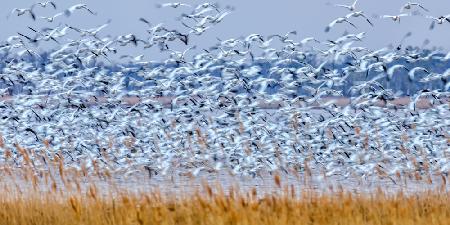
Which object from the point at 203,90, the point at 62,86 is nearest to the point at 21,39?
the point at 62,86

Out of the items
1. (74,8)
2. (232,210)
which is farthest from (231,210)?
(74,8)

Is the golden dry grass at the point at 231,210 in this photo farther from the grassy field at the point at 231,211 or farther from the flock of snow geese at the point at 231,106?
the flock of snow geese at the point at 231,106

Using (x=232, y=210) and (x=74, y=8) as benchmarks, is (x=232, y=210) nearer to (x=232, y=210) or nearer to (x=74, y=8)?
(x=232, y=210)

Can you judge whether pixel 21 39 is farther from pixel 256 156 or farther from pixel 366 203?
pixel 366 203

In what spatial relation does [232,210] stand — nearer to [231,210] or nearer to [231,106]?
[231,210]

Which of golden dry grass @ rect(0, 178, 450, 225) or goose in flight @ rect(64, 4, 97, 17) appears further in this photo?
goose in flight @ rect(64, 4, 97, 17)

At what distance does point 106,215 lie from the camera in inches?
593

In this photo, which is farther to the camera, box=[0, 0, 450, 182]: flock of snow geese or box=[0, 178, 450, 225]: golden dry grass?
box=[0, 0, 450, 182]: flock of snow geese

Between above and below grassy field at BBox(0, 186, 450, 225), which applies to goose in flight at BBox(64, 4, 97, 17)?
above

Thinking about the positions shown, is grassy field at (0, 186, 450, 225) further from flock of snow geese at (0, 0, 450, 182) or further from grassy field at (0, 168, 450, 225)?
flock of snow geese at (0, 0, 450, 182)

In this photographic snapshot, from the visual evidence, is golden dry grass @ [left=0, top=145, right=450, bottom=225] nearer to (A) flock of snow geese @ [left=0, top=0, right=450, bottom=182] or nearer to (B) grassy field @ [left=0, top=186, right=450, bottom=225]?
(B) grassy field @ [left=0, top=186, right=450, bottom=225]

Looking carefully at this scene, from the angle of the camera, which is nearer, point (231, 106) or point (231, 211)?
point (231, 211)

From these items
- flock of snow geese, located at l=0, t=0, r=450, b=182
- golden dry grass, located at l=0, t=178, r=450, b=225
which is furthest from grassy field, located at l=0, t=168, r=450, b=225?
flock of snow geese, located at l=0, t=0, r=450, b=182

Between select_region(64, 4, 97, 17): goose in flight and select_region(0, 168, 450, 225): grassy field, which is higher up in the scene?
select_region(64, 4, 97, 17): goose in flight
